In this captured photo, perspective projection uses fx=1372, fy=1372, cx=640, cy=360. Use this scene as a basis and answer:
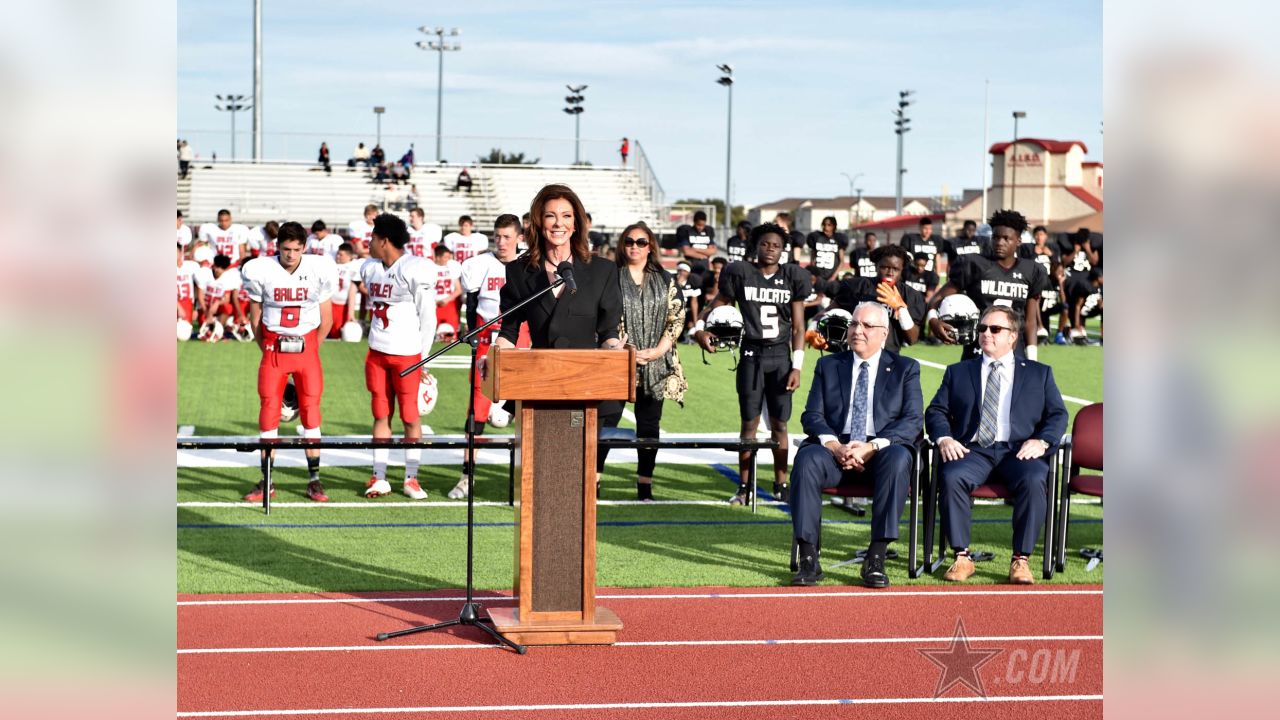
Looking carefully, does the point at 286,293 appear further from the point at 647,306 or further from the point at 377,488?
the point at 647,306

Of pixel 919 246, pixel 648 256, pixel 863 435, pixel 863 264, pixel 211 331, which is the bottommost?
pixel 863 435

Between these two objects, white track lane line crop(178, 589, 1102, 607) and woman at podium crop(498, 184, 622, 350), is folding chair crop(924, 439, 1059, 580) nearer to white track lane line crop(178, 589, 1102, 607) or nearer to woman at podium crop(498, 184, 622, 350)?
white track lane line crop(178, 589, 1102, 607)

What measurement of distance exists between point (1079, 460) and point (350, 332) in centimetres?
1532

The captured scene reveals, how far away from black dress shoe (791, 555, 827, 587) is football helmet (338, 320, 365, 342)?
15.0 meters

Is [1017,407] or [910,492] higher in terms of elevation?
[1017,407]

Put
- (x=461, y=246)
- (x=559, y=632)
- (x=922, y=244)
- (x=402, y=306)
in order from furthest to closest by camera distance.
Answer: 1. (x=922, y=244)
2. (x=461, y=246)
3. (x=402, y=306)
4. (x=559, y=632)

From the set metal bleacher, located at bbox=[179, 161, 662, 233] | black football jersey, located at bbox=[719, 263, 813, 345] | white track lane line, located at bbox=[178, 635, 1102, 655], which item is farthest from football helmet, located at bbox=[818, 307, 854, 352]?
metal bleacher, located at bbox=[179, 161, 662, 233]

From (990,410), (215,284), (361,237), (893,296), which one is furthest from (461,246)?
(990,410)

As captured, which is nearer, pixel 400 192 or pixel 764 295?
pixel 764 295

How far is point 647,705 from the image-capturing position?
5176mm

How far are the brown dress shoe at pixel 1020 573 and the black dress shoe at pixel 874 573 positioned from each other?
0.71 m

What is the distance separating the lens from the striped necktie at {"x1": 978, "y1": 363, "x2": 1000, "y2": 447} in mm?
7727
